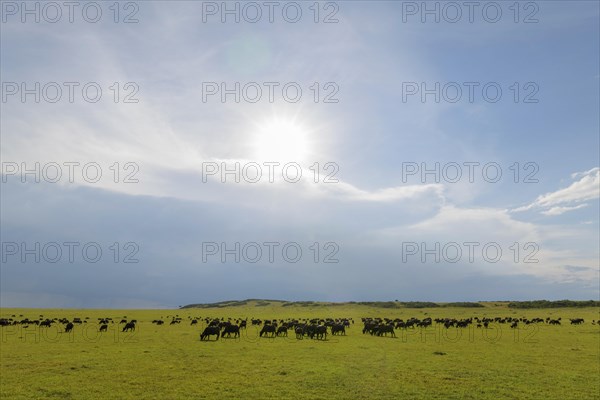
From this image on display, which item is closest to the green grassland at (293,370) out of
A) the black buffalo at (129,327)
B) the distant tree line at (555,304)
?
the black buffalo at (129,327)

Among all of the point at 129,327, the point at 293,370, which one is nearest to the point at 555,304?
the point at 129,327

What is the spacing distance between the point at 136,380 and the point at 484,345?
31785 millimetres

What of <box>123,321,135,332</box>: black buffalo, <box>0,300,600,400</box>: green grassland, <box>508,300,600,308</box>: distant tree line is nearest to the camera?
<box>0,300,600,400</box>: green grassland

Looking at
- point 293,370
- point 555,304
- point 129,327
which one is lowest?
point 555,304

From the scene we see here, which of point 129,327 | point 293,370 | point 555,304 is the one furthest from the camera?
point 555,304

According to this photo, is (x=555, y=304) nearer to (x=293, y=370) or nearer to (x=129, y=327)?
(x=129, y=327)

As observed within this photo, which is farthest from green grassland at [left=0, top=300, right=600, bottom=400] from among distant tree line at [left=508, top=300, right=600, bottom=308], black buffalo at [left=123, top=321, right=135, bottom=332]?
distant tree line at [left=508, top=300, right=600, bottom=308]

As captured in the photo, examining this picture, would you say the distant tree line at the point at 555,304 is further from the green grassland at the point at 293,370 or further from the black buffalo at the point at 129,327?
the black buffalo at the point at 129,327

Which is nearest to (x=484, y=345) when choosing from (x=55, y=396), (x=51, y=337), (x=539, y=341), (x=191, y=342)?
(x=539, y=341)

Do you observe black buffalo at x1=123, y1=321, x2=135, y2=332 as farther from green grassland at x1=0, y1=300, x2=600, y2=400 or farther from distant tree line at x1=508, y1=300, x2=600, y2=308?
distant tree line at x1=508, y1=300, x2=600, y2=308

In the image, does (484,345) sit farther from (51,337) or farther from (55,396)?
(51,337)

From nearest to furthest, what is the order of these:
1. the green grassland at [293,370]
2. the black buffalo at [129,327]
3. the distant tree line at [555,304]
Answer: the green grassland at [293,370]
the black buffalo at [129,327]
the distant tree line at [555,304]

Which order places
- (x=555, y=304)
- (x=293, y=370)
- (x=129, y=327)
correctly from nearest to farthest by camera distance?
1. (x=293, y=370)
2. (x=129, y=327)
3. (x=555, y=304)

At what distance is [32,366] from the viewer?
27.5 metres
